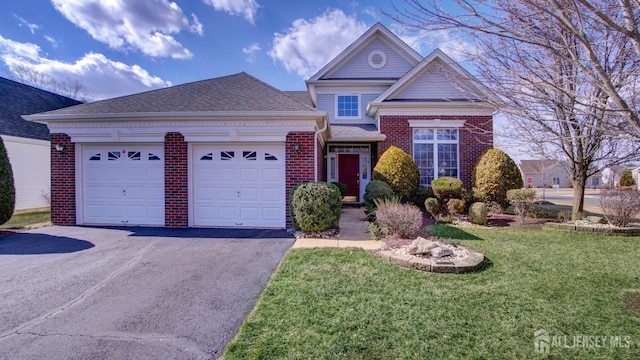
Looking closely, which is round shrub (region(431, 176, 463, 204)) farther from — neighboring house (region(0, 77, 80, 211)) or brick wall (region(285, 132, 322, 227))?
neighboring house (region(0, 77, 80, 211))

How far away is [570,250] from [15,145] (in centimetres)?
1994

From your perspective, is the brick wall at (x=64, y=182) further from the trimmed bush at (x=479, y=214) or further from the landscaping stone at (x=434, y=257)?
the trimmed bush at (x=479, y=214)

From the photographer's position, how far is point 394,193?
10266 millimetres

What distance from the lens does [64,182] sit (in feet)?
27.8

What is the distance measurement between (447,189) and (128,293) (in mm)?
9454

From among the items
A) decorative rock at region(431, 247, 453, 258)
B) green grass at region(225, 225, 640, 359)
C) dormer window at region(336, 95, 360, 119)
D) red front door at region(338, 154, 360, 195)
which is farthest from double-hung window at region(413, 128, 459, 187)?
decorative rock at region(431, 247, 453, 258)

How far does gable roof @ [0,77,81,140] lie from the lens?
12.7m

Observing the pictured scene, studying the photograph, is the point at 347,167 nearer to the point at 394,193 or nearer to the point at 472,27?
the point at 394,193

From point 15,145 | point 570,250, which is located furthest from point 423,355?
point 15,145

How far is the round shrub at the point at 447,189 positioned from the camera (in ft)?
32.8

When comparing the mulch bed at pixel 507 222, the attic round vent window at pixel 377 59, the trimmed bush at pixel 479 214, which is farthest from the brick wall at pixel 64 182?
the attic round vent window at pixel 377 59

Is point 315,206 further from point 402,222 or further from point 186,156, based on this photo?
point 186,156

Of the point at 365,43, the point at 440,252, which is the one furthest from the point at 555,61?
the point at 365,43

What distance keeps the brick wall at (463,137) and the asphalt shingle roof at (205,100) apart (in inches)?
196
